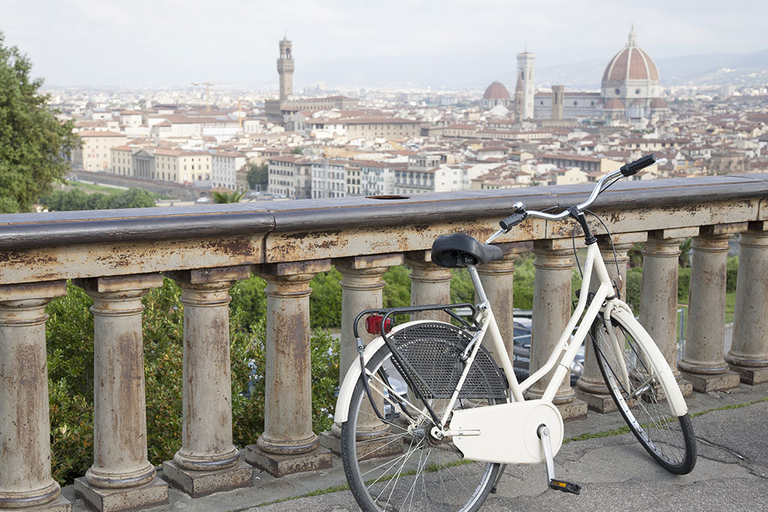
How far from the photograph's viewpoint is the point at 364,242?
125 inches

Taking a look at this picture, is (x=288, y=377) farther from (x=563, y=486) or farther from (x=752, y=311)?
(x=752, y=311)

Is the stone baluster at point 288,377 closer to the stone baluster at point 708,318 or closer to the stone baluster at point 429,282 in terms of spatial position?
the stone baluster at point 429,282

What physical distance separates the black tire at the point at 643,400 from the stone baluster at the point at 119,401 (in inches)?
55.3

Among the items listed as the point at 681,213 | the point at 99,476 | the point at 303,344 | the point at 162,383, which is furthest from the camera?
the point at 162,383

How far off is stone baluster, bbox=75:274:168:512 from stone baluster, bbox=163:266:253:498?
0.44 ft

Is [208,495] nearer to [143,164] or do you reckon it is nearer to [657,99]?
[143,164]

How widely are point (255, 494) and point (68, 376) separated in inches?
157

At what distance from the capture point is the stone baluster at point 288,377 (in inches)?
122

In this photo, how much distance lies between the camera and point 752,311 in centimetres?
434

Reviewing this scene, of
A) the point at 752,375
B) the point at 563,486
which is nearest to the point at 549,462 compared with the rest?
the point at 563,486

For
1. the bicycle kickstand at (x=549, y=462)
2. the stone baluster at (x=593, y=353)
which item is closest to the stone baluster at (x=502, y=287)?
the stone baluster at (x=593, y=353)

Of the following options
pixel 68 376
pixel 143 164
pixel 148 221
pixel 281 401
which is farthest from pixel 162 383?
pixel 143 164

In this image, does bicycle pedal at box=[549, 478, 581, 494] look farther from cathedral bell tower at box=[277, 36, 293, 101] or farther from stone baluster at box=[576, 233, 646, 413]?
cathedral bell tower at box=[277, 36, 293, 101]

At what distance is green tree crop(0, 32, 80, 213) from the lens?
2103cm
